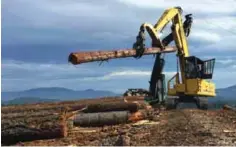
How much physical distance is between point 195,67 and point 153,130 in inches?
579

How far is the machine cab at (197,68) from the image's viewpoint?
93.0 feet

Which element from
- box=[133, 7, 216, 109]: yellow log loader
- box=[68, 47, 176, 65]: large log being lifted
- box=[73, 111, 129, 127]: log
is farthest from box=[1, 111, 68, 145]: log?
box=[133, 7, 216, 109]: yellow log loader

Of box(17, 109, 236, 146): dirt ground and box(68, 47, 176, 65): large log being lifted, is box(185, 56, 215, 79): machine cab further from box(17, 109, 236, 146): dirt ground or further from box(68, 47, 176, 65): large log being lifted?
box(17, 109, 236, 146): dirt ground

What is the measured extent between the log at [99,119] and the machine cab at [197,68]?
12755 mm

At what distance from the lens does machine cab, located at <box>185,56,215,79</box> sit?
2834cm

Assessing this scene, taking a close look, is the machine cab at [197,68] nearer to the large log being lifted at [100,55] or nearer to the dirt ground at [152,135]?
the large log being lifted at [100,55]

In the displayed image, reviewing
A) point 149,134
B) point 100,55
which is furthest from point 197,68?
point 149,134

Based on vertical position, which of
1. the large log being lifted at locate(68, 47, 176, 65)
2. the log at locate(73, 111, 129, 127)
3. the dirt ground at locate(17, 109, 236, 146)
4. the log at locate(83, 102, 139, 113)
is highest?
the large log being lifted at locate(68, 47, 176, 65)

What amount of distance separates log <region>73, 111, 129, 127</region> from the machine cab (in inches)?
502

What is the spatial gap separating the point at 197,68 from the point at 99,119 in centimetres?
1356

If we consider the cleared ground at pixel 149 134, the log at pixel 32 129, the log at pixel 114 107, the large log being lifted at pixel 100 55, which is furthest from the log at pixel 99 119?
the large log being lifted at pixel 100 55

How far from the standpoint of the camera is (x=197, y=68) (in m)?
28.6

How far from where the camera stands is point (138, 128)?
595 inches

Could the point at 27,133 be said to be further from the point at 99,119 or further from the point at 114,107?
the point at 114,107
